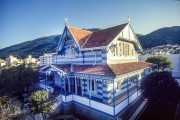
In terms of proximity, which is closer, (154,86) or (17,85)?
(154,86)

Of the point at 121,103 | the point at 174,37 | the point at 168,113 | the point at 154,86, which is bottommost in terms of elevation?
the point at 168,113

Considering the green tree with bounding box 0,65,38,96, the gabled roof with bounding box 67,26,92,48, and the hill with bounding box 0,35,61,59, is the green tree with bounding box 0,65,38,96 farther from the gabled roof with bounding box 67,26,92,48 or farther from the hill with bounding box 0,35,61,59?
the hill with bounding box 0,35,61,59

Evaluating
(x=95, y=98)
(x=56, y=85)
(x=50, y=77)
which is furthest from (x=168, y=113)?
(x=50, y=77)

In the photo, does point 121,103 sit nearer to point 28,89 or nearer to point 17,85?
point 17,85

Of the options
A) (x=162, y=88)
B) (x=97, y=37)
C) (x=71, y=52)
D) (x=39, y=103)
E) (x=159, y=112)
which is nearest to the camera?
(x=39, y=103)

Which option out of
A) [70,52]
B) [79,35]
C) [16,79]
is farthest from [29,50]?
[79,35]

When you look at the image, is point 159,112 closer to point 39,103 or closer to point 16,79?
point 39,103
